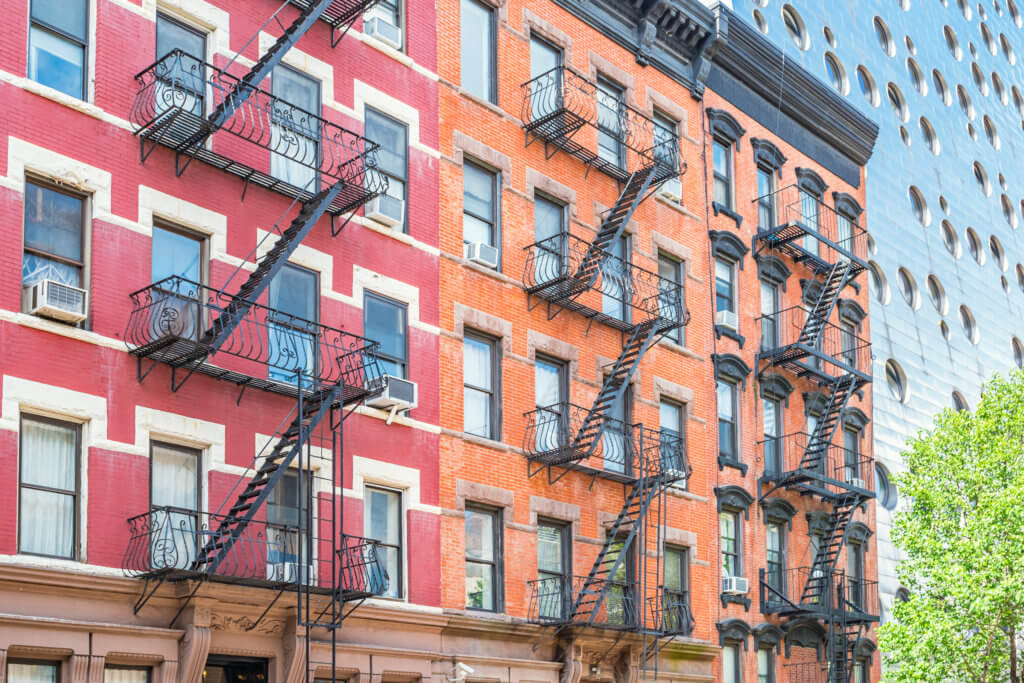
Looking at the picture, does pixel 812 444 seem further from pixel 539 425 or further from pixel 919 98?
pixel 919 98

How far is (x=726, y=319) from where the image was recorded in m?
35.2

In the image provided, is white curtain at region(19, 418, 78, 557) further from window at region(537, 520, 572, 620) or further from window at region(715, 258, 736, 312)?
window at region(715, 258, 736, 312)

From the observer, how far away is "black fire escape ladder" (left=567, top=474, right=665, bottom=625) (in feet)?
92.5

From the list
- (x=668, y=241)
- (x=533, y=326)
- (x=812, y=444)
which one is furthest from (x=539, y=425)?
(x=812, y=444)

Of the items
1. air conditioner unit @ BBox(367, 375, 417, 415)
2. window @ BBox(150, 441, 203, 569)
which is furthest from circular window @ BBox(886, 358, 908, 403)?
window @ BBox(150, 441, 203, 569)

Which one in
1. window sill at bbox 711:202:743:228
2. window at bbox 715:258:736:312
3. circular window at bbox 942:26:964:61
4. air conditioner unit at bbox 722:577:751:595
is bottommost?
air conditioner unit at bbox 722:577:751:595

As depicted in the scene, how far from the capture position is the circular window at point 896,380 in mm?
43438

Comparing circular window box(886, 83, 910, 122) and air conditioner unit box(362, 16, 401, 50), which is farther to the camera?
circular window box(886, 83, 910, 122)

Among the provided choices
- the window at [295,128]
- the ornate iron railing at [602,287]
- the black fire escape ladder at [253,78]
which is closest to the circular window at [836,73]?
the ornate iron railing at [602,287]

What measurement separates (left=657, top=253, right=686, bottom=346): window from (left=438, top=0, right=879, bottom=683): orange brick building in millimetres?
86

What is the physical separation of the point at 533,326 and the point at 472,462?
368 centimetres

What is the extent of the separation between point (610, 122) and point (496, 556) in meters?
11.2

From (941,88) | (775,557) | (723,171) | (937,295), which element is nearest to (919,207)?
(937,295)

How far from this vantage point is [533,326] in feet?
95.5
